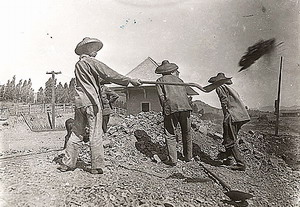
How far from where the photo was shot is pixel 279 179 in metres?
2.79

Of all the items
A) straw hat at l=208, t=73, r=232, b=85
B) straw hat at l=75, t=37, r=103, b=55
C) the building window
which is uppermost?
straw hat at l=75, t=37, r=103, b=55

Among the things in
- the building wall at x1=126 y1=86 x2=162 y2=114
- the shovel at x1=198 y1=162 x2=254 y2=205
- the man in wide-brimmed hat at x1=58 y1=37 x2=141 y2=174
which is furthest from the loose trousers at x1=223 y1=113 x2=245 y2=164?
the building wall at x1=126 y1=86 x2=162 y2=114

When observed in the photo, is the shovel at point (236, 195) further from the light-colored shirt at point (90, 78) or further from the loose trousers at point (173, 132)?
the light-colored shirt at point (90, 78)

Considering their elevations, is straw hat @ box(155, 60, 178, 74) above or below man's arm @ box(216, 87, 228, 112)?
above

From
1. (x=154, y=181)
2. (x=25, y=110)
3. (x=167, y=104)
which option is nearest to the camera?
(x=154, y=181)

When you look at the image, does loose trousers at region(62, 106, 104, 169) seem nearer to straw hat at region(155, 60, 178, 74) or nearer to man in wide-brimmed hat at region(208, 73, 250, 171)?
straw hat at region(155, 60, 178, 74)

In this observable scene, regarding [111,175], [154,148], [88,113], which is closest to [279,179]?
[154,148]

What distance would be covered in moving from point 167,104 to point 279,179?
1.37m

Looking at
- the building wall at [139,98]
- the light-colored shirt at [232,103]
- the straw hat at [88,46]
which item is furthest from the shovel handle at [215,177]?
the building wall at [139,98]

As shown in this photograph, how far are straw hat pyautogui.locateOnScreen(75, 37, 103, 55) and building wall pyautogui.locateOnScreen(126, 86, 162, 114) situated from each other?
2.90 meters

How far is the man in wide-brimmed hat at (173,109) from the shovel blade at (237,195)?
778 mm

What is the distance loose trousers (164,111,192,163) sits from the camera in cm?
293

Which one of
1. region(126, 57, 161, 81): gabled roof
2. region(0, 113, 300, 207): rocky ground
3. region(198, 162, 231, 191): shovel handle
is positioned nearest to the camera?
region(0, 113, 300, 207): rocky ground

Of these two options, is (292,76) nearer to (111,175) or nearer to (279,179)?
(279,179)
